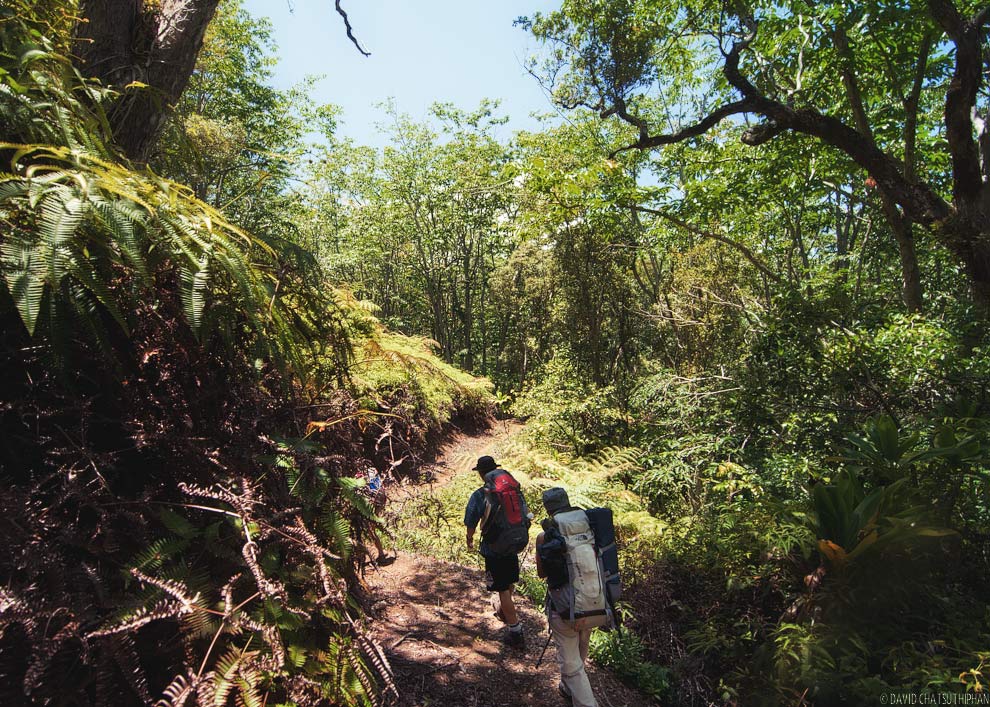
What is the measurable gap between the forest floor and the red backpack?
593 millimetres

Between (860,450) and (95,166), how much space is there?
5.51 metres

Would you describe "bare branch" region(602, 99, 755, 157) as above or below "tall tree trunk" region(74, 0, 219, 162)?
above

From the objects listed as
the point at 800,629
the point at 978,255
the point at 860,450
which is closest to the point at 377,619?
the point at 800,629

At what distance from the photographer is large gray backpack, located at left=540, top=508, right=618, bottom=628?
3.08 meters

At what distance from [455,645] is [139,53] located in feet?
13.1

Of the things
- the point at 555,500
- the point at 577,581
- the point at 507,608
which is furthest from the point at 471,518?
the point at 577,581

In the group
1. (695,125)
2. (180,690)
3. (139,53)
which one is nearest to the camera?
(180,690)

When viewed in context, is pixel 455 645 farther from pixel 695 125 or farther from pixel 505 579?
pixel 695 125

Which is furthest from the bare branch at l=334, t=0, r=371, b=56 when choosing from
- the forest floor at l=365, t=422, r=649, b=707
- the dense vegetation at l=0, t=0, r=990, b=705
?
the forest floor at l=365, t=422, r=649, b=707

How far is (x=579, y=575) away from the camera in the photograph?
10.1 ft

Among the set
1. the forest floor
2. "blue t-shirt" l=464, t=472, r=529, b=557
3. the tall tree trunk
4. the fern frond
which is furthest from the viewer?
"blue t-shirt" l=464, t=472, r=529, b=557

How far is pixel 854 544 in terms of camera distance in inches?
149

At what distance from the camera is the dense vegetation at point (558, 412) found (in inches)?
64.7

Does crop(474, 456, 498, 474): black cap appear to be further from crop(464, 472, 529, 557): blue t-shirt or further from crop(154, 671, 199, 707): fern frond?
crop(154, 671, 199, 707): fern frond
